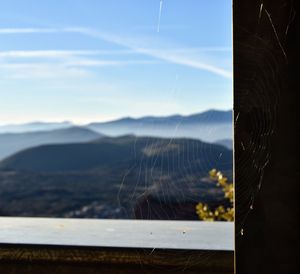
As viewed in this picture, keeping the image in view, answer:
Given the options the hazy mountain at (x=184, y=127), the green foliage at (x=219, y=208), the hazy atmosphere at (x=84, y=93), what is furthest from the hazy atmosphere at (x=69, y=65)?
the hazy mountain at (x=184, y=127)

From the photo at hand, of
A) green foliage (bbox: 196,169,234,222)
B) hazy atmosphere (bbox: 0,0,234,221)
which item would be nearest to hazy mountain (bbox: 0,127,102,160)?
hazy atmosphere (bbox: 0,0,234,221)

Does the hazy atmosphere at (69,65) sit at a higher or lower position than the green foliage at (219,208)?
higher

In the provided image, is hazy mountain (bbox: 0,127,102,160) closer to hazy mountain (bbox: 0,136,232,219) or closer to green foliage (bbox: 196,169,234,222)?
hazy mountain (bbox: 0,136,232,219)

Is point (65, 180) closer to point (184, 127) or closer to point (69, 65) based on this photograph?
point (69, 65)

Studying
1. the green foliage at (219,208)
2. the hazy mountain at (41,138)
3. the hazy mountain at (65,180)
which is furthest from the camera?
the hazy mountain at (41,138)

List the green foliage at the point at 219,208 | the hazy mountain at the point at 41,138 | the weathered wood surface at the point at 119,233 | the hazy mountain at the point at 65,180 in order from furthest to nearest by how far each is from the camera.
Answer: the hazy mountain at the point at 41,138, the hazy mountain at the point at 65,180, the green foliage at the point at 219,208, the weathered wood surface at the point at 119,233

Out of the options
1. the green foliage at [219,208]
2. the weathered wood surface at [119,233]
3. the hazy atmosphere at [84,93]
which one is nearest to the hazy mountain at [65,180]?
the hazy atmosphere at [84,93]

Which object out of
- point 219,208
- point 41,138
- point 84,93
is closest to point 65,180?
point 41,138

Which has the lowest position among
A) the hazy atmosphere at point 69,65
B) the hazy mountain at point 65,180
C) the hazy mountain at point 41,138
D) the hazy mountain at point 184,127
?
the hazy mountain at point 65,180

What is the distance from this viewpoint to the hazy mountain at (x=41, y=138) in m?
7.54

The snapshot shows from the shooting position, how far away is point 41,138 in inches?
332

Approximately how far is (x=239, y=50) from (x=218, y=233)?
2.73ft

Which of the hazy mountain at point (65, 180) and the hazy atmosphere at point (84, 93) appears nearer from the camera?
the hazy atmosphere at point (84, 93)

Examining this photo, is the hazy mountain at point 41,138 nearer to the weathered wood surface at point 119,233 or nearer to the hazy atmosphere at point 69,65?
the hazy atmosphere at point 69,65
